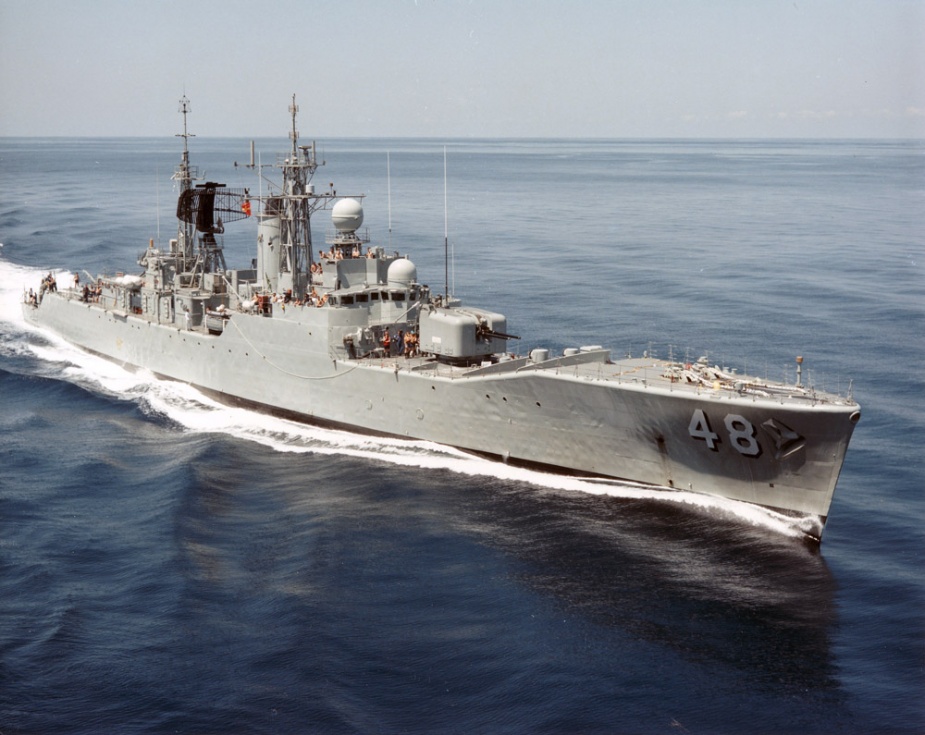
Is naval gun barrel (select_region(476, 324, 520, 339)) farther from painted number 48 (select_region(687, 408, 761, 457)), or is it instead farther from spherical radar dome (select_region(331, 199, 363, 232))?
painted number 48 (select_region(687, 408, 761, 457))

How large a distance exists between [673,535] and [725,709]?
23.8 feet

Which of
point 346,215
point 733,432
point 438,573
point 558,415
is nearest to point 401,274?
point 346,215

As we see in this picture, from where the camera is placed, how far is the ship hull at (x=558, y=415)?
2441cm

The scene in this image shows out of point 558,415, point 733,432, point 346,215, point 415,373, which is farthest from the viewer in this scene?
point 346,215

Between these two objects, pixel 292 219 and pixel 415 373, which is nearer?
pixel 415 373

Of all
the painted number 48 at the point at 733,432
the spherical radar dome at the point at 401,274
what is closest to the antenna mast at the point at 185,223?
the spherical radar dome at the point at 401,274

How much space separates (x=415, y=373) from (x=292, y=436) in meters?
5.60

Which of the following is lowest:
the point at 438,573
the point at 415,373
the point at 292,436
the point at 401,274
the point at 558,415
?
the point at 438,573

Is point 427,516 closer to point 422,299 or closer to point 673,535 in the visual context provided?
point 673,535

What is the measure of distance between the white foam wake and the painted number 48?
163 centimetres

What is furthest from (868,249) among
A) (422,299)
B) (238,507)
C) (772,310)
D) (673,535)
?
(238,507)

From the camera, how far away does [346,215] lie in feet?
113

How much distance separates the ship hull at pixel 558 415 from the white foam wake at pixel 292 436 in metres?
0.33

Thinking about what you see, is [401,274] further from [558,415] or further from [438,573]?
[438,573]
